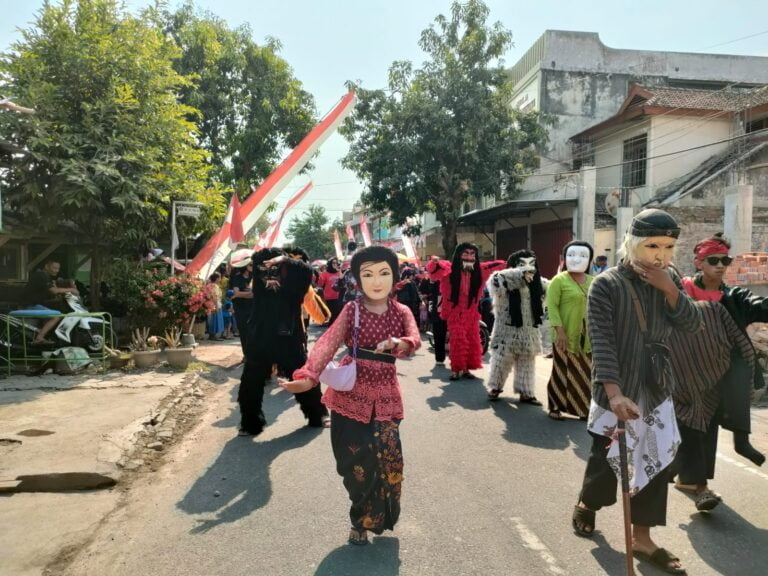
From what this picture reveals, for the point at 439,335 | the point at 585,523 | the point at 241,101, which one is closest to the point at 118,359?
the point at 439,335

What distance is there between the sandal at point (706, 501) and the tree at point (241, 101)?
58.1ft

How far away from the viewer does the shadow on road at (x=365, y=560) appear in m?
Result: 3.18

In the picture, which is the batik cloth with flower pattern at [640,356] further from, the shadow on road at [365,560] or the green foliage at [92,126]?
→ the green foliage at [92,126]

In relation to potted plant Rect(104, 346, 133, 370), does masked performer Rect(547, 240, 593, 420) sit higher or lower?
higher

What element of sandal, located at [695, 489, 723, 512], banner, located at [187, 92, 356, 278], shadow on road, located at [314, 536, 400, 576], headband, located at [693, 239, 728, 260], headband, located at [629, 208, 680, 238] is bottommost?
shadow on road, located at [314, 536, 400, 576]

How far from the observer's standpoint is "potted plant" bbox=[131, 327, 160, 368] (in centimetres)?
910

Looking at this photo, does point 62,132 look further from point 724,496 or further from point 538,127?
point 538,127

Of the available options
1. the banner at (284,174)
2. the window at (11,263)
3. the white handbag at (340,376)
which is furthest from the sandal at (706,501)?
the window at (11,263)

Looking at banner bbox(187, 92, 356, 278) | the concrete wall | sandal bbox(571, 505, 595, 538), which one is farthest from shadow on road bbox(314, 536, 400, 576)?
the concrete wall

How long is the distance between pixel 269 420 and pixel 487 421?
2336 millimetres

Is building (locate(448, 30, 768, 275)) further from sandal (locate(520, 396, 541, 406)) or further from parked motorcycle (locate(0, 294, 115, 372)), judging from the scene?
parked motorcycle (locate(0, 294, 115, 372))

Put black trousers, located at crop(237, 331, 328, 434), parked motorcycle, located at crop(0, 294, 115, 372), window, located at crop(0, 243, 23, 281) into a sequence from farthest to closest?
1. window, located at crop(0, 243, 23, 281)
2. parked motorcycle, located at crop(0, 294, 115, 372)
3. black trousers, located at crop(237, 331, 328, 434)

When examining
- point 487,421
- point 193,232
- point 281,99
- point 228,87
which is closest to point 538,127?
point 281,99

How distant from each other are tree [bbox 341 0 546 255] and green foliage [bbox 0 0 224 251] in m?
11.8
